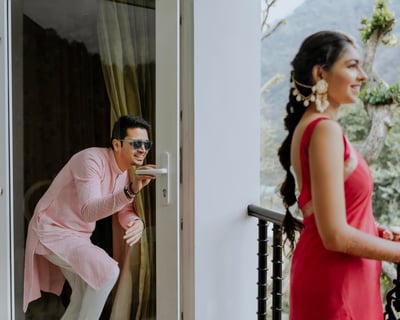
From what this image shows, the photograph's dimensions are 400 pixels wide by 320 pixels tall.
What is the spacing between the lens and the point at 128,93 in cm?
221

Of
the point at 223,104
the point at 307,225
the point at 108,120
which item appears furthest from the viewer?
the point at 108,120

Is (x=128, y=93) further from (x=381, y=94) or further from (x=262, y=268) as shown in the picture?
(x=381, y=94)

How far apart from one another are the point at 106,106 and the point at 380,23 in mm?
1148

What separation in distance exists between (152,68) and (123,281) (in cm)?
89

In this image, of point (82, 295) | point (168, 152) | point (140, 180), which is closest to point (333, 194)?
point (168, 152)

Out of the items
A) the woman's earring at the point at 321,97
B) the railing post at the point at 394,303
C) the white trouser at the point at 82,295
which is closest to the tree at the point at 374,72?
the woman's earring at the point at 321,97

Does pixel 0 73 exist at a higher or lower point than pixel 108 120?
higher

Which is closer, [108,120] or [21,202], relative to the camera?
[108,120]

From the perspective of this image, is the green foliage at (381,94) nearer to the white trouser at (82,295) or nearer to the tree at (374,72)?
the tree at (374,72)

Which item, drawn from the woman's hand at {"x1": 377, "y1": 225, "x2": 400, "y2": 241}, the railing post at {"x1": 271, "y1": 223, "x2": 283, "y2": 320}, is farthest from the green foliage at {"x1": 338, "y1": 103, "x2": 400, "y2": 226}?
the railing post at {"x1": 271, "y1": 223, "x2": 283, "y2": 320}

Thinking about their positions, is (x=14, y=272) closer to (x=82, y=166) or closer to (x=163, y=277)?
(x=82, y=166)

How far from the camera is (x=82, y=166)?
2270mm

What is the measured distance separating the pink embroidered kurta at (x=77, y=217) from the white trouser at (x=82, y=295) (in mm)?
23

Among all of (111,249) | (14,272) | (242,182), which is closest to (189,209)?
(242,182)
